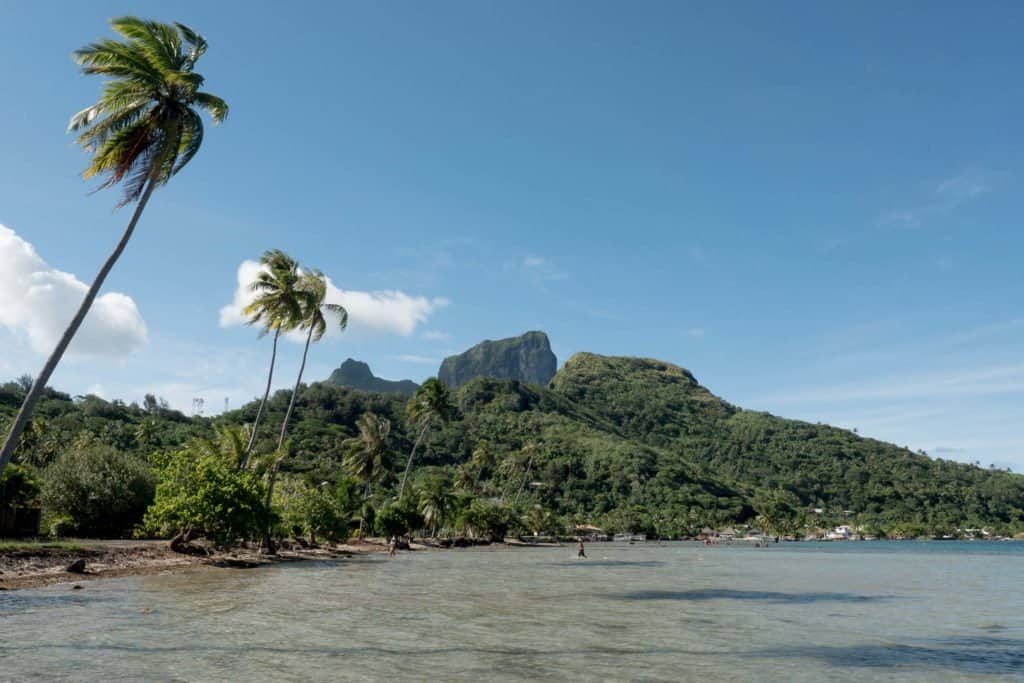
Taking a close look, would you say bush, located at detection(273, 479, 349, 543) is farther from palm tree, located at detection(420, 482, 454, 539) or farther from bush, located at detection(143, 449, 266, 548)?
palm tree, located at detection(420, 482, 454, 539)

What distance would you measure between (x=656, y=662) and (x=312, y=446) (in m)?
141

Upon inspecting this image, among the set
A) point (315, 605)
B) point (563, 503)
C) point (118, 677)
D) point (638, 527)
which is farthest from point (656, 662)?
point (563, 503)

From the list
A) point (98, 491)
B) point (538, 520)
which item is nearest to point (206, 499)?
point (98, 491)

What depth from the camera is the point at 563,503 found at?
630ft

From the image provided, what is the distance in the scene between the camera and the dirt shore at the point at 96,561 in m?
30.3

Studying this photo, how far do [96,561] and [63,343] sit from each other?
20120mm

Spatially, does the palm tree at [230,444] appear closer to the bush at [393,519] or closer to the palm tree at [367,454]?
the bush at [393,519]

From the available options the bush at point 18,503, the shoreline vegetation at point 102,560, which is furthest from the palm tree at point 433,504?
the bush at point 18,503

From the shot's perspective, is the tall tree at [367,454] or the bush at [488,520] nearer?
the tall tree at [367,454]

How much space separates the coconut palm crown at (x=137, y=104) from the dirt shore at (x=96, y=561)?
1738cm

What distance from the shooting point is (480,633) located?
22.3 metres

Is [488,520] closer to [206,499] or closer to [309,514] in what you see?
[309,514]

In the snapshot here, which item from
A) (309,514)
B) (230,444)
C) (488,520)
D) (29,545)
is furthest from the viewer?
(488,520)

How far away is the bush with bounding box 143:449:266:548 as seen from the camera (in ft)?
138
